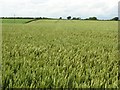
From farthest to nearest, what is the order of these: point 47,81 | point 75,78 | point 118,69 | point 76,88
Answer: point 118,69 → point 75,78 → point 47,81 → point 76,88

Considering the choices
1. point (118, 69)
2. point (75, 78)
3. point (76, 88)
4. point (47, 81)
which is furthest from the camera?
point (118, 69)

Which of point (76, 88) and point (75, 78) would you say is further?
point (75, 78)

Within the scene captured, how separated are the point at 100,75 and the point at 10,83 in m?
1.45

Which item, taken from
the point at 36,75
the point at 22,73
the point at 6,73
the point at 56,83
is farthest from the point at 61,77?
the point at 6,73

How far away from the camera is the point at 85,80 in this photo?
324 cm

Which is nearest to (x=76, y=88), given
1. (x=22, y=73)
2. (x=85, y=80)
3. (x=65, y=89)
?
(x=65, y=89)

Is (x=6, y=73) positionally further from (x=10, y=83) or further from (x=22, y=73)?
(x=10, y=83)

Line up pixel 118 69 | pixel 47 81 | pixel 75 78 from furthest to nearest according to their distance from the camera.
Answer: pixel 118 69, pixel 75 78, pixel 47 81

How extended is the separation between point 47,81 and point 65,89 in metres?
0.32

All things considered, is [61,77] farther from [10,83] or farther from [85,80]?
[10,83]

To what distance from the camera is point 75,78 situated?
3365 mm

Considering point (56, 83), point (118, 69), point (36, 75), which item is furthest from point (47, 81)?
point (118, 69)

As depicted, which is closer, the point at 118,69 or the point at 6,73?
the point at 6,73

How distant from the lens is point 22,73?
3.50 meters
